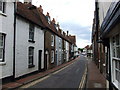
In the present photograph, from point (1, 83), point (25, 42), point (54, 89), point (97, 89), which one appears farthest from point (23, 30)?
point (97, 89)

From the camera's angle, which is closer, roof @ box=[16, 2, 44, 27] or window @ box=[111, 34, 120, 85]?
window @ box=[111, 34, 120, 85]

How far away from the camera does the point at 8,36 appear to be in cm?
1110

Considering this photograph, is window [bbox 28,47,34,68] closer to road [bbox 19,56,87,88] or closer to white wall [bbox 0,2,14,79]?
road [bbox 19,56,87,88]

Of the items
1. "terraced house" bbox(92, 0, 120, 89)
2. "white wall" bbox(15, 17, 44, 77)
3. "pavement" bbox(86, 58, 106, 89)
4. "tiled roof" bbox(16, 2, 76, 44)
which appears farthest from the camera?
"tiled roof" bbox(16, 2, 76, 44)

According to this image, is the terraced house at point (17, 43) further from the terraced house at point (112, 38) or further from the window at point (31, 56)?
the terraced house at point (112, 38)

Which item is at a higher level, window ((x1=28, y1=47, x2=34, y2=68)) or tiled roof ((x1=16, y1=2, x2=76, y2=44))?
tiled roof ((x1=16, y1=2, x2=76, y2=44))

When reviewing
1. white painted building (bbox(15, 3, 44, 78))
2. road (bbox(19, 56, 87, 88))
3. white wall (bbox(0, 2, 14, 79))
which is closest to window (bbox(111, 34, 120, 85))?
road (bbox(19, 56, 87, 88))

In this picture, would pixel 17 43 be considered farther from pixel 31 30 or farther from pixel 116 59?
pixel 116 59

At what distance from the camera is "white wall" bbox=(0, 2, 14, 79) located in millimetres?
10461

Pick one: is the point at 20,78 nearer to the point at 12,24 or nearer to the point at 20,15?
the point at 12,24

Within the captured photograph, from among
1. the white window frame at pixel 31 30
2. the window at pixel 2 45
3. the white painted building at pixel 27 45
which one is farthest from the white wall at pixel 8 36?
the white window frame at pixel 31 30

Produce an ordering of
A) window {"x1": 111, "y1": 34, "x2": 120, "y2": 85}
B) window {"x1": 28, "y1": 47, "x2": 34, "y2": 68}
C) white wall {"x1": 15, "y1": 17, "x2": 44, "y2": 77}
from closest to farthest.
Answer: window {"x1": 111, "y1": 34, "x2": 120, "y2": 85} < white wall {"x1": 15, "y1": 17, "x2": 44, "y2": 77} < window {"x1": 28, "y1": 47, "x2": 34, "y2": 68}

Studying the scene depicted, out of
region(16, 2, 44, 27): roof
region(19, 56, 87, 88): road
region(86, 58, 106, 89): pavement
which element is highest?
region(16, 2, 44, 27): roof

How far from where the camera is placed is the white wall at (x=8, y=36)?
412 inches
